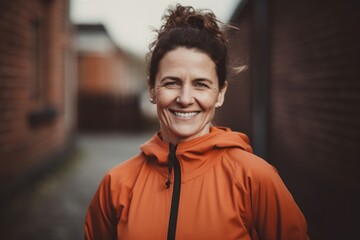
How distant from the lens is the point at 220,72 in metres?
2.04

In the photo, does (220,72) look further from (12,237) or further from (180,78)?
(12,237)

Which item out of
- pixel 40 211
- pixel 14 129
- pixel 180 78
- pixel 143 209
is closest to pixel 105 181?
pixel 143 209

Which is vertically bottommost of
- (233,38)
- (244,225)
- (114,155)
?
(114,155)

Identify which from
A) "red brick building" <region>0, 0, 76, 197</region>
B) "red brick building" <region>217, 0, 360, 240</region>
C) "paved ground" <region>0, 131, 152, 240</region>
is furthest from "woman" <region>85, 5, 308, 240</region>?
"red brick building" <region>0, 0, 76, 197</region>

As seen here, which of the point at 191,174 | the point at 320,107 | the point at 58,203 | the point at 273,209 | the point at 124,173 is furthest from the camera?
the point at 58,203

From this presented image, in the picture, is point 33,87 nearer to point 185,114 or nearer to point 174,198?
point 185,114

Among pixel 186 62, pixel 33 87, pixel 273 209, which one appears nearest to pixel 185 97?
pixel 186 62

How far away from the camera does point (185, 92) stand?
6.21 feet

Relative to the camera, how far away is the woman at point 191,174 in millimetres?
1752

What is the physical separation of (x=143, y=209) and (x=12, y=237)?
3669 mm

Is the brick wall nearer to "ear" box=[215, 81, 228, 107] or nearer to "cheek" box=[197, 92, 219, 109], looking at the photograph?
"ear" box=[215, 81, 228, 107]

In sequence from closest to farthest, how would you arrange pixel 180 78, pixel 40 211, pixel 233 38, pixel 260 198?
pixel 260 198
pixel 180 78
pixel 233 38
pixel 40 211

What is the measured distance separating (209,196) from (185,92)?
44 cm

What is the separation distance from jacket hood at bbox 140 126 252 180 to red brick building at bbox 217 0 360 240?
512 mm
